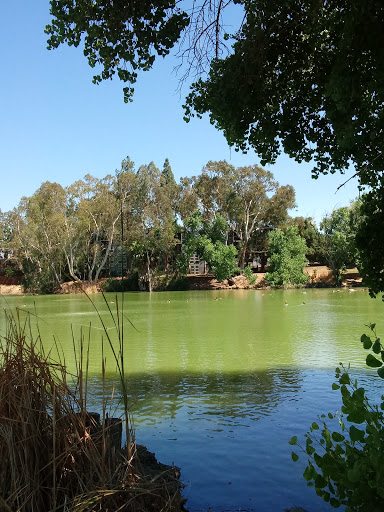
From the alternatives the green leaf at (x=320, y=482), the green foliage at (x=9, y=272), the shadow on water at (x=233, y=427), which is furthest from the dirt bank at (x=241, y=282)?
the green leaf at (x=320, y=482)

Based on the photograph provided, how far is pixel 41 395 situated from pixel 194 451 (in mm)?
2599

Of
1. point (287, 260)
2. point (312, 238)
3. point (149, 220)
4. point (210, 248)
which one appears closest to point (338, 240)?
point (287, 260)

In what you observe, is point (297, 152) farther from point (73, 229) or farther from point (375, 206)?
point (73, 229)

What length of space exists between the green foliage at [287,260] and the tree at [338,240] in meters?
2.41

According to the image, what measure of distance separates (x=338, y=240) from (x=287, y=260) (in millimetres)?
4656

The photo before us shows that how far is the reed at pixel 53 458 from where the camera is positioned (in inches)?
82.9

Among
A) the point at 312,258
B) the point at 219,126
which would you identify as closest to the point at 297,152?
the point at 219,126

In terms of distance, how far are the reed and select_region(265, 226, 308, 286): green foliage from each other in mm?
37155

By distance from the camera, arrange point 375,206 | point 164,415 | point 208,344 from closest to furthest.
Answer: point 375,206, point 164,415, point 208,344

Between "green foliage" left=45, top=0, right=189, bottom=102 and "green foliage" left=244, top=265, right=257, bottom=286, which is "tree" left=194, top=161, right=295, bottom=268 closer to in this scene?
"green foliage" left=244, top=265, right=257, bottom=286

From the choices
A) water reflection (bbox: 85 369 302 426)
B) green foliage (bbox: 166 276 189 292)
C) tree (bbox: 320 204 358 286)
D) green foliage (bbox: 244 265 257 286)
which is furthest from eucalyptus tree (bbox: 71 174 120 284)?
water reflection (bbox: 85 369 302 426)

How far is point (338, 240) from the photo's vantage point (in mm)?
38875

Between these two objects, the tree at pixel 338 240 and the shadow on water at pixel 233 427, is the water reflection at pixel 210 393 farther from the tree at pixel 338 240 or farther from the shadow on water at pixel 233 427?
the tree at pixel 338 240

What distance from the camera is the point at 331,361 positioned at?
8.83 metres
